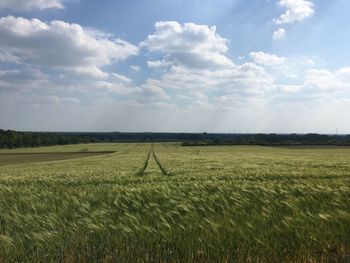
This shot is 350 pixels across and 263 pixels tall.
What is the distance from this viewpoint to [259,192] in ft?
30.2

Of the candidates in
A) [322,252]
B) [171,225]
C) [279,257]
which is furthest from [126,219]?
[322,252]

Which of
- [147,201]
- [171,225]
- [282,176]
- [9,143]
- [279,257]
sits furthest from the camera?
[9,143]

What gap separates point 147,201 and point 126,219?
1945 millimetres

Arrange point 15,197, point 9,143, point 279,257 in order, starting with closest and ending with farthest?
point 279,257 → point 15,197 → point 9,143

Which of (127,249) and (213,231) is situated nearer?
(127,249)

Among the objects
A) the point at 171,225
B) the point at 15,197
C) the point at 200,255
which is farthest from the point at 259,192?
the point at 15,197

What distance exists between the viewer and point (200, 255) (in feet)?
17.4

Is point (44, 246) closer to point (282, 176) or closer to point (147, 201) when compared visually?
point (147, 201)

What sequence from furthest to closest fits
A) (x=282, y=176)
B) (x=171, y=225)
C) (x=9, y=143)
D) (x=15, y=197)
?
(x=9, y=143)
(x=282, y=176)
(x=15, y=197)
(x=171, y=225)

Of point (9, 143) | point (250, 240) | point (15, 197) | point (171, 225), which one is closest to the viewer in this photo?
point (250, 240)

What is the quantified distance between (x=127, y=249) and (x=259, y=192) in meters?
4.66

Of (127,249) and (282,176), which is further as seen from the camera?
(282,176)

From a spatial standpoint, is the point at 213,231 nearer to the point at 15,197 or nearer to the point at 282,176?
the point at 15,197

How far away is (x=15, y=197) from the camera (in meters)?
9.11
